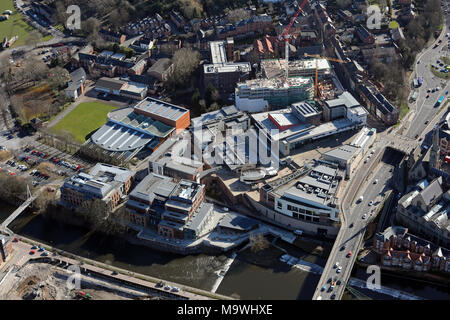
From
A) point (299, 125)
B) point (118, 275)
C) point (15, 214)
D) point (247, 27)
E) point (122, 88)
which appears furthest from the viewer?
point (247, 27)

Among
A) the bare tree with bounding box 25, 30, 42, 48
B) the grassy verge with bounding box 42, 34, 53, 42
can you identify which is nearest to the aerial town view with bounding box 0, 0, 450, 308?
the bare tree with bounding box 25, 30, 42, 48

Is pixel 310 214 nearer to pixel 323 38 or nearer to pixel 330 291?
pixel 330 291

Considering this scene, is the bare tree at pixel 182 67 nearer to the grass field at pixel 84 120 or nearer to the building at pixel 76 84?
the grass field at pixel 84 120

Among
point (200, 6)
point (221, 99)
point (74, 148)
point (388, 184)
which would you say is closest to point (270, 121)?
point (221, 99)

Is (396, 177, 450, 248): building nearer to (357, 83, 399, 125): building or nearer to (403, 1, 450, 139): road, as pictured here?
(403, 1, 450, 139): road

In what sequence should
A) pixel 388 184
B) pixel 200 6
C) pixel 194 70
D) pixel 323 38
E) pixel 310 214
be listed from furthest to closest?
pixel 200 6 < pixel 323 38 < pixel 194 70 < pixel 388 184 < pixel 310 214

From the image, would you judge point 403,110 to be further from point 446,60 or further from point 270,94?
point 270,94

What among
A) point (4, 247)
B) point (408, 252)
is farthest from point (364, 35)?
point (4, 247)
